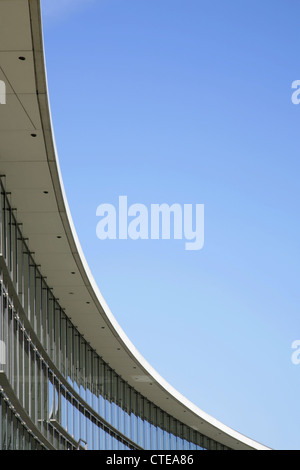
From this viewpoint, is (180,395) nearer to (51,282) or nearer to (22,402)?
(51,282)

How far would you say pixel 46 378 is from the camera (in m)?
27.9

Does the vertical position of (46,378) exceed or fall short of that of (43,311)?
it falls short

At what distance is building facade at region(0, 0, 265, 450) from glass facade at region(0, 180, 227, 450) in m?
0.03

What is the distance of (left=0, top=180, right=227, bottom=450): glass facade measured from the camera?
22.6 metres

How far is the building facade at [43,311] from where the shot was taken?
17.6 metres

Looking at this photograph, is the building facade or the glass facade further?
the glass facade

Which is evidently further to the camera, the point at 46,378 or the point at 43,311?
the point at 43,311

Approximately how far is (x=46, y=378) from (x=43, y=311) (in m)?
1.91

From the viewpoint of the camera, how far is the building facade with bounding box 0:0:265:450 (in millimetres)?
17562

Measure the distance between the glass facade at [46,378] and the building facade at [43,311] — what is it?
0.11 ft

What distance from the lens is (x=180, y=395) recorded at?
45.8 m

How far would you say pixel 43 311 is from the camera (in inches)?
1117

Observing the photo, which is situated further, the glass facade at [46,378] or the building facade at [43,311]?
the glass facade at [46,378]
